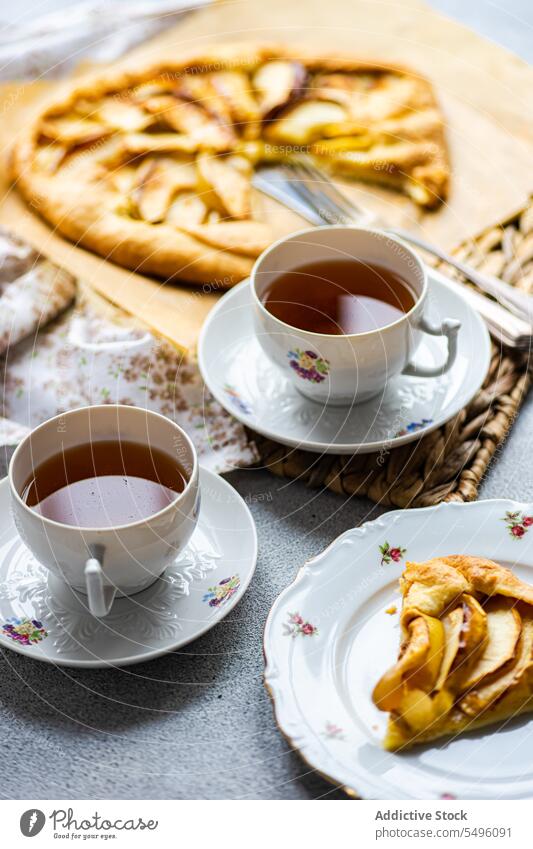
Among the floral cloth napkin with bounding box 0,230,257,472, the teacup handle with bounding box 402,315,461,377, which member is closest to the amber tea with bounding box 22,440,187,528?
the floral cloth napkin with bounding box 0,230,257,472

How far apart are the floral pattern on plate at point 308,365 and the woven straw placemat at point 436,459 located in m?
0.12

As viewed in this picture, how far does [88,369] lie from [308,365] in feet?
1.28

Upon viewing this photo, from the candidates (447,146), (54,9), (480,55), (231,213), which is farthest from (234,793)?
(54,9)

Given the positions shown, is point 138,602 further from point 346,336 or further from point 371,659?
point 346,336

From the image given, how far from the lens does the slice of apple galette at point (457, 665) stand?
0.97 meters

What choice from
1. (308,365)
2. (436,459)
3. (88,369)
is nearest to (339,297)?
(308,365)

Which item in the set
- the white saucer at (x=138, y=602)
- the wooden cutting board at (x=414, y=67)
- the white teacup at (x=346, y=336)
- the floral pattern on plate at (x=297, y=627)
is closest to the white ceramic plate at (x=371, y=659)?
the floral pattern on plate at (x=297, y=627)

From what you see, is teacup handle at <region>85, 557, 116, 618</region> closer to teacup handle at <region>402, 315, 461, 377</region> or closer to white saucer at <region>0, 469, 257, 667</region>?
white saucer at <region>0, 469, 257, 667</region>

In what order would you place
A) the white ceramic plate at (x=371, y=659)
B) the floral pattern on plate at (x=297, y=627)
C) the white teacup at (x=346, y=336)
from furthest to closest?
the white teacup at (x=346, y=336) → the floral pattern on plate at (x=297, y=627) → the white ceramic plate at (x=371, y=659)

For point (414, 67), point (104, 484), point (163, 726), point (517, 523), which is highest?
point (414, 67)

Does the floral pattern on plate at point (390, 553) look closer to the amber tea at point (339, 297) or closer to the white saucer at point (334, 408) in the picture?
the white saucer at point (334, 408)

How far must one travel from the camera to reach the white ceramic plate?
95cm

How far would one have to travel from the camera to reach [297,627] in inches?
42.2

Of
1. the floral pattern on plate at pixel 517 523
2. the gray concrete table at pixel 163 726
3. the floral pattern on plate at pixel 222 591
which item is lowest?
the gray concrete table at pixel 163 726
